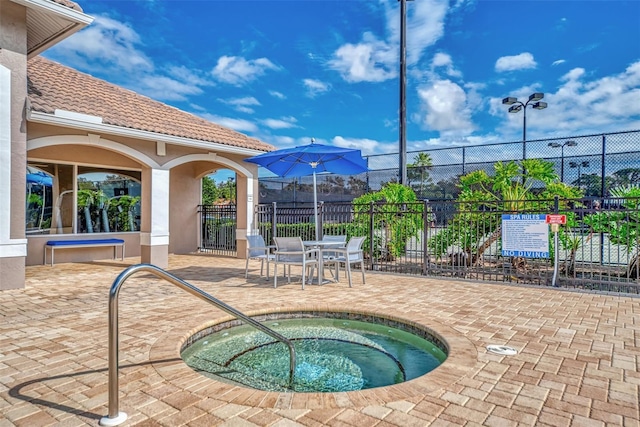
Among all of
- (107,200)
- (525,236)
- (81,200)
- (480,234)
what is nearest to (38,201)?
(81,200)

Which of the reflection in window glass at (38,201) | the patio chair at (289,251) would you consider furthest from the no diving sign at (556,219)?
the reflection in window glass at (38,201)

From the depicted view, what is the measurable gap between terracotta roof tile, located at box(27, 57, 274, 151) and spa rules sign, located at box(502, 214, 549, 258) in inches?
276

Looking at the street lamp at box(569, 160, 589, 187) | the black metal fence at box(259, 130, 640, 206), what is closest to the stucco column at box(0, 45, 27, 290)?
the black metal fence at box(259, 130, 640, 206)

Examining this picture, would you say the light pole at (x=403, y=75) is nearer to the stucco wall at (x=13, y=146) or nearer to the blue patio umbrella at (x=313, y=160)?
the blue patio umbrella at (x=313, y=160)

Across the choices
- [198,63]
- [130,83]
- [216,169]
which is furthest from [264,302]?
[130,83]

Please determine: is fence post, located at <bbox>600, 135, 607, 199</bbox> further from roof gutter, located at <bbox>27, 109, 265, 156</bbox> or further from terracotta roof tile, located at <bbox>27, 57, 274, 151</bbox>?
roof gutter, located at <bbox>27, 109, 265, 156</bbox>

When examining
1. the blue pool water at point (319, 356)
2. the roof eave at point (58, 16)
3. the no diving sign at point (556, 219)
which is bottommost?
the blue pool water at point (319, 356)

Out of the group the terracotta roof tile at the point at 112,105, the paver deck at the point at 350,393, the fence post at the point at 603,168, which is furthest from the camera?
the fence post at the point at 603,168

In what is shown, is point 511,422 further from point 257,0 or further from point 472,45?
point 472,45

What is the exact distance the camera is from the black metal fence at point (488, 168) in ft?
37.7

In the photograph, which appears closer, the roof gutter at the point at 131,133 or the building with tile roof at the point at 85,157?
the building with tile roof at the point at 85,157

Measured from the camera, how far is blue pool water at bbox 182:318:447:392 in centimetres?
346

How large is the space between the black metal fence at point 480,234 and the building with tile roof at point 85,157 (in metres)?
2.66

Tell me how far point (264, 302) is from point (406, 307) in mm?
2006
